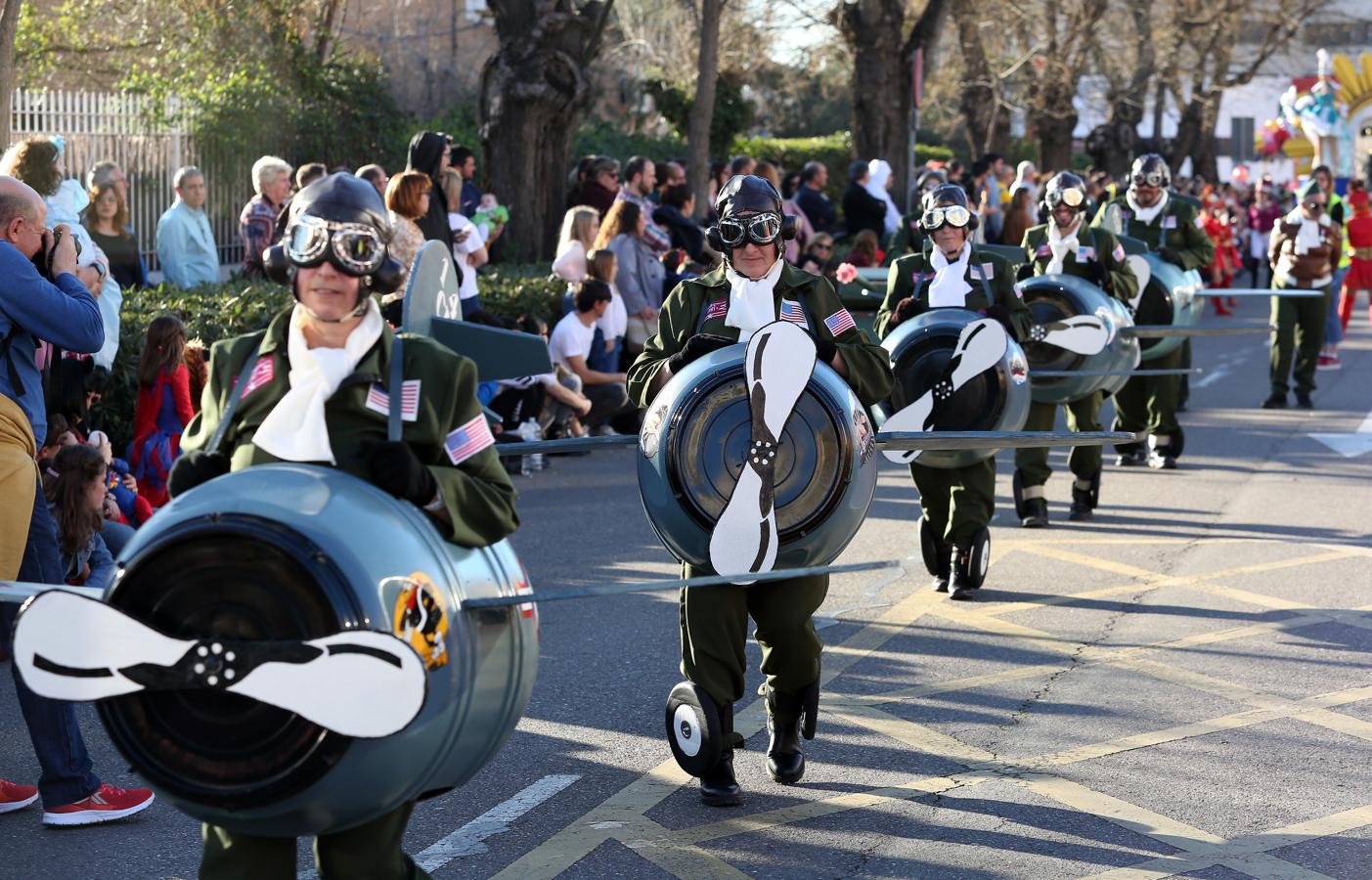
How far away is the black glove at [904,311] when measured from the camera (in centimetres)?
834

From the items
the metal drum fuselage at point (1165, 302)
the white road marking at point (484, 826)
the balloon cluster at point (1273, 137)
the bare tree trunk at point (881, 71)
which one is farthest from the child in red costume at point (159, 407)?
the balloon cluster at point (1273, 137)

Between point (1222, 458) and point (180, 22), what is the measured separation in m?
14.8

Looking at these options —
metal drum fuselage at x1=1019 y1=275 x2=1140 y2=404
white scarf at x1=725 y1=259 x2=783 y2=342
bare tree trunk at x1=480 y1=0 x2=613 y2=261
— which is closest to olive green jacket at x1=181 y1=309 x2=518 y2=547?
white scarf at x1=725 y1=259 x2=783 y2=342

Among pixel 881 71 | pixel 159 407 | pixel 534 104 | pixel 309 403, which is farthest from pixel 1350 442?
pixel 881 71

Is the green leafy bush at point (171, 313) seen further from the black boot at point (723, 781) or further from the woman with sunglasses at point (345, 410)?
the woman with sunglasses at point (345, 410)

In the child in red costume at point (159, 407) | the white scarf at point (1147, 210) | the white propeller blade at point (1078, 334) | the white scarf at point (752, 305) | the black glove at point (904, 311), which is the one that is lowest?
the child in red costume at point (159, 407)

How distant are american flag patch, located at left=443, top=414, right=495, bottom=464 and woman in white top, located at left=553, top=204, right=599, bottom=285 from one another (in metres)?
9.30

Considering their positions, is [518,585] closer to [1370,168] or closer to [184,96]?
[184,96]

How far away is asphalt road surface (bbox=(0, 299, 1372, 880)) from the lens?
5301 mm

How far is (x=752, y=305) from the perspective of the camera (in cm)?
581

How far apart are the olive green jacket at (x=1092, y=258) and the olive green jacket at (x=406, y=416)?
7221 mm

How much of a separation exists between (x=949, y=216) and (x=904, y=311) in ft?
1.49

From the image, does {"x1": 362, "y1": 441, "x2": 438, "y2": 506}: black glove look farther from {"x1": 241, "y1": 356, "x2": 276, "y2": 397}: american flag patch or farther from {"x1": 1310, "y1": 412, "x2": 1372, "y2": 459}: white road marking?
{"x1": 1310, "y1": 412, "x2": 1372, "y2": 459}: white road marking

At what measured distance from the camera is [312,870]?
523 cm
